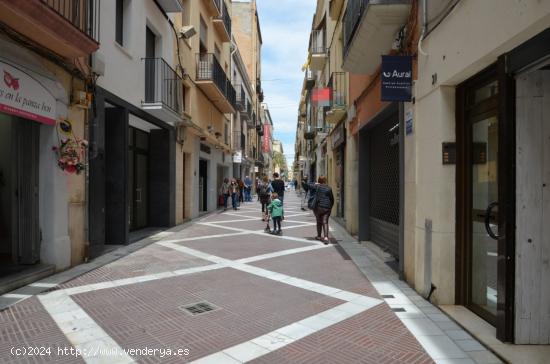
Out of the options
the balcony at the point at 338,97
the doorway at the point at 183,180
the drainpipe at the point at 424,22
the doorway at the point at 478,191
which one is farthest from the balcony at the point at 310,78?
the doorway at the point at 478,191

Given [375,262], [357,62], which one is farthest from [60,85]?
[375,262]

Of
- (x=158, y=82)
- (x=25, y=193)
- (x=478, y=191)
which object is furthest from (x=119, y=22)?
(x=478, y=191)

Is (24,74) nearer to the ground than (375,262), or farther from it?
farther from it

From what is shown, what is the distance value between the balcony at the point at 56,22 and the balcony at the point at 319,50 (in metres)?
13.8

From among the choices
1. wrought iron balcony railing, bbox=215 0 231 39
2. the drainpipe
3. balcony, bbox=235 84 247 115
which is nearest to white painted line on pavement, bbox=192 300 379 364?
the drainpipe

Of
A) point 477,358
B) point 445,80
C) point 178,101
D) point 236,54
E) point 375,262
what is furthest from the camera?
point 236,54

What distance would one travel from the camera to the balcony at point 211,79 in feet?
52.3

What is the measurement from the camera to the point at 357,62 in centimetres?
833

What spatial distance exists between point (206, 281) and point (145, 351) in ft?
8.36

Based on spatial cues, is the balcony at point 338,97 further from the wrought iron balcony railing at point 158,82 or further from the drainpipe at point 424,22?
the drainpipe at point 424,22

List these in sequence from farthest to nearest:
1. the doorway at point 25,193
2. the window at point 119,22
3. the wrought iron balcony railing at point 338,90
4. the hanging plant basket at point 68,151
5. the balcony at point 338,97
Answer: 1. the wrought iron balcony railing at point 338,90
2. the balcony at point 338,97
3. the window at point 119,22
4. the hanging plant basket at point 68,151
5. the doorway at point 25,193

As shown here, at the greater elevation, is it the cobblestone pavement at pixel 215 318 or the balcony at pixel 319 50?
the balcony at pixel 319 50

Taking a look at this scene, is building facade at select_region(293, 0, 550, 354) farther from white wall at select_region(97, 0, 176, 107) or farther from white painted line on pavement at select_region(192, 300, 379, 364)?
white wall at select_region(97, 0, 176, 107)

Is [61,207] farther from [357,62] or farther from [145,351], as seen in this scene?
[357,62]
